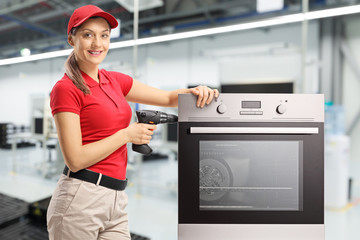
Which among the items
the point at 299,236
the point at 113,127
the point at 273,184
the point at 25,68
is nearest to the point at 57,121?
the point at 113,127

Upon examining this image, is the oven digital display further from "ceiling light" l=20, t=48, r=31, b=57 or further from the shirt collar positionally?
"ceiling light" l=20, t=48, r=31, b=57

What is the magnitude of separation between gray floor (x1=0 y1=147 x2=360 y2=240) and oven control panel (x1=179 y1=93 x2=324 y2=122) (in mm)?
2081

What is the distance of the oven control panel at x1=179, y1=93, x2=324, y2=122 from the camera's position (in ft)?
3.49

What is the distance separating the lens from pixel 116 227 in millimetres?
1149

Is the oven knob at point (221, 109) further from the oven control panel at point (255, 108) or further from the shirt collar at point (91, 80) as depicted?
the shirt collar at point (91, 80)

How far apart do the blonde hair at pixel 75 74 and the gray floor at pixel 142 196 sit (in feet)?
6.94

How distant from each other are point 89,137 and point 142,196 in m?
3.22

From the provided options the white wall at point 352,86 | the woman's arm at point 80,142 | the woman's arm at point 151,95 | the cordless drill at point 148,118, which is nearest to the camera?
the woman's arm at point 80,142

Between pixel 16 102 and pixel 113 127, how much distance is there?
2.71 m

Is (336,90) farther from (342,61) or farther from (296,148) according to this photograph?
(296,148)

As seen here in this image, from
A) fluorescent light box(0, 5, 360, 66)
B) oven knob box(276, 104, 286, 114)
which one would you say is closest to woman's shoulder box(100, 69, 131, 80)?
oven knob box(276, 104, 286, 114)

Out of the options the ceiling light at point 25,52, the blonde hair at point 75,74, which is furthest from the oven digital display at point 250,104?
the ceiling light at point 25,52

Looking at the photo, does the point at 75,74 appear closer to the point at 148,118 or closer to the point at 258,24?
the point at 148,118

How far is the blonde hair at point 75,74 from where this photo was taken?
41.5 inches
